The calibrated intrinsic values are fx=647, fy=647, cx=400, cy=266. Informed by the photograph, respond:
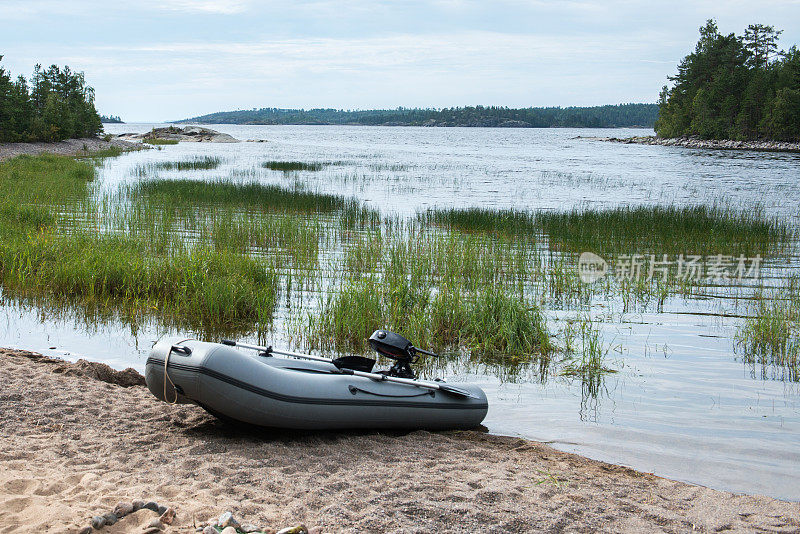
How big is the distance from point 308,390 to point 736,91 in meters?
79.4

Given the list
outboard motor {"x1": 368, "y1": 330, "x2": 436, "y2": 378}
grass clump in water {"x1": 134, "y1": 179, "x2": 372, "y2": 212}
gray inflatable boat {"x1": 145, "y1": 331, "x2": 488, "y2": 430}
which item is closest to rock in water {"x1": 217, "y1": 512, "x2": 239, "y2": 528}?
gray inflatable boat {"x1": 145, "y1": 331, "x2": 488, "y2": 430}

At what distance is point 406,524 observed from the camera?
342 cm

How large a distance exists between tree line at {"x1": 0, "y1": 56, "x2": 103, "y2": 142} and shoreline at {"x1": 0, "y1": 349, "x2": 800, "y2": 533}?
3570 cm

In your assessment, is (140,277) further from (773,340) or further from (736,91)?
(736,91)

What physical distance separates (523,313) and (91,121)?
52.3 meters

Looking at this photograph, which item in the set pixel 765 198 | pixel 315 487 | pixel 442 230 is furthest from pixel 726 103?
pixel 315 487

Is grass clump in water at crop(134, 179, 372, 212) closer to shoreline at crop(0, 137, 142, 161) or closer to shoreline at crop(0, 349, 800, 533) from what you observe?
shoreline at crop(0, 349, 800, 533)

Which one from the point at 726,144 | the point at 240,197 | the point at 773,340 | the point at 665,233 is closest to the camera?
the point at 773,340

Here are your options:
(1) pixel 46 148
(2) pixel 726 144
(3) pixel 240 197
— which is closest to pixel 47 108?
(1) pixel 46 148

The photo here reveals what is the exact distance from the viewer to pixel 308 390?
4.75m

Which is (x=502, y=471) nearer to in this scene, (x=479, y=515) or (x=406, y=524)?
(x=479, y=515)

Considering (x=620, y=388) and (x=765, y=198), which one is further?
(x=765, y=198)

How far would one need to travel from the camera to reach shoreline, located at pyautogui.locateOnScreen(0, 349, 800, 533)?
136 inches

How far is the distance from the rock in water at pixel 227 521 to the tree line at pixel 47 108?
37582 millimetres
